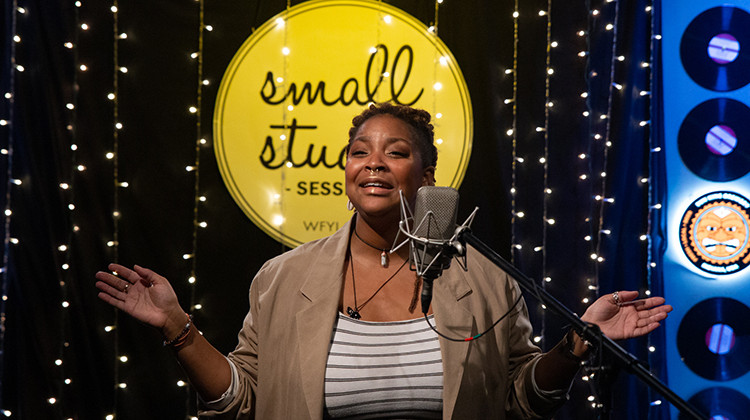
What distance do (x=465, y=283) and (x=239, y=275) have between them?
69.0 inches

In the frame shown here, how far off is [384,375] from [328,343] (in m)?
0.19

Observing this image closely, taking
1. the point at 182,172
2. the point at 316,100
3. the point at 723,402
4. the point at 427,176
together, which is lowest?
the point at 723,402

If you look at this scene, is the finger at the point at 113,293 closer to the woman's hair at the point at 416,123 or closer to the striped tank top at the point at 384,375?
the striped tank top at the point at 384,375

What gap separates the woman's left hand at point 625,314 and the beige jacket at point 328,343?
348 mm

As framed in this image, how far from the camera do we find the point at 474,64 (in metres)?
3.70

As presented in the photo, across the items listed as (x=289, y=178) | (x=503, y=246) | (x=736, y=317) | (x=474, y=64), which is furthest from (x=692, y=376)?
(x=289, y=178)

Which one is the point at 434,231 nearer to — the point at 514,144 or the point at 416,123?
the point at 416,123

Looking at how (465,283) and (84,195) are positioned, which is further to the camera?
(84,195)

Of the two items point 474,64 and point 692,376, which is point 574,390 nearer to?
point 692,376

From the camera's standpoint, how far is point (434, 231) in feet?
4.88

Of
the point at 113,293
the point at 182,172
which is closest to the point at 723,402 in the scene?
the point at 182,172

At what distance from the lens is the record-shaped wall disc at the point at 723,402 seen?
12.1 feet

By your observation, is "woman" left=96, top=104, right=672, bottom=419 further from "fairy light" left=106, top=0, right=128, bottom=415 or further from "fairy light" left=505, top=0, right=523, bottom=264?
"fairy light" left=106, top=0, right=128, bottom=415

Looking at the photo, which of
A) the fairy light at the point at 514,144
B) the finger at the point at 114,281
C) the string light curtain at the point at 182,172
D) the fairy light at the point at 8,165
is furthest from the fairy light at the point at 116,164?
the fairy light at the point at 514,144
